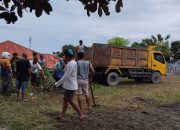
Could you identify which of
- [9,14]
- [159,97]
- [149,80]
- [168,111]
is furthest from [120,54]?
[9,14]

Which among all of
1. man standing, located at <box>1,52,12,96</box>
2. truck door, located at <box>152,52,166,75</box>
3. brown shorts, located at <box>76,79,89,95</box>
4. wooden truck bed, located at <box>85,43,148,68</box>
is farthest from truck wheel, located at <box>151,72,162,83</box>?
brown shorts, located at <box>76,79,89,95</box>

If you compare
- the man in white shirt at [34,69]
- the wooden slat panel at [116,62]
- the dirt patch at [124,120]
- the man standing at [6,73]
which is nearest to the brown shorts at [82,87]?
the dirt patch at [124,120]

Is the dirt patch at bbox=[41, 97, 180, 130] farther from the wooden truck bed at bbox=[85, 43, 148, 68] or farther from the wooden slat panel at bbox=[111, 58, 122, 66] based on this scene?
the wooden slat panel at bbox=[111, 58, 122, 66]

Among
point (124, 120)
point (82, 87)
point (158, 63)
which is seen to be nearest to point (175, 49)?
point (158, 63)

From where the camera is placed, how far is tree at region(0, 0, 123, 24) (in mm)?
5359

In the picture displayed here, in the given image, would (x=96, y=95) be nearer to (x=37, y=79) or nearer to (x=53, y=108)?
(x=37, y=79)

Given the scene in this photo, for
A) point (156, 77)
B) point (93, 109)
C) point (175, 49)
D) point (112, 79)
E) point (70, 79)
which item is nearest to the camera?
point (70, 79)

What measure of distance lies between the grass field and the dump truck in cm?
115

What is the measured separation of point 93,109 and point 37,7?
10.1 metres

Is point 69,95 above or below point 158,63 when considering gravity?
below

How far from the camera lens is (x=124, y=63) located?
24734mm

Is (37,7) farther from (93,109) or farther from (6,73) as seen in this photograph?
(6,73)

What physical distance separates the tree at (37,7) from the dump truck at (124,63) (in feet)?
58.6

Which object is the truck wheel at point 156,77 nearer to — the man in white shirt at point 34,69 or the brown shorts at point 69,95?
the man in white shirt at point 34,69
